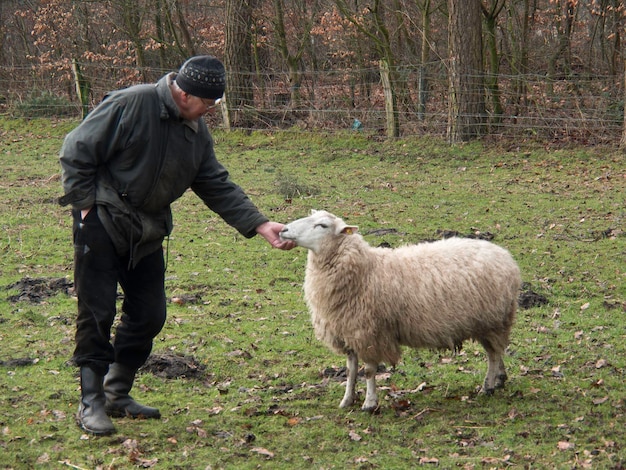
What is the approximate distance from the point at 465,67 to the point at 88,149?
1300 centimetres

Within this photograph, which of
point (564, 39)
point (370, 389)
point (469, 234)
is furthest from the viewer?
point (564, 39)

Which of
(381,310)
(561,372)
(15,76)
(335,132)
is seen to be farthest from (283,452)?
(15,76)

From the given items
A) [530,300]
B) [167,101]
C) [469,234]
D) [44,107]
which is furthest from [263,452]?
[44,107]

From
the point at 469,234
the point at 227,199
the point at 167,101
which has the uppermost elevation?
the point at 167,101

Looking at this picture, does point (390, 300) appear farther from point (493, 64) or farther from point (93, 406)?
point (493, 64)

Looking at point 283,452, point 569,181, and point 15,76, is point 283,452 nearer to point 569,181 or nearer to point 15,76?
point 569,181

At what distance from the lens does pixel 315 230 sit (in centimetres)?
573

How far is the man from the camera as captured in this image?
15.7ft

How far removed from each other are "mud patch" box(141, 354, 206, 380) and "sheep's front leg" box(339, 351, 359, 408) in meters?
1.31

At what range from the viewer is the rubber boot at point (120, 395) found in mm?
5391

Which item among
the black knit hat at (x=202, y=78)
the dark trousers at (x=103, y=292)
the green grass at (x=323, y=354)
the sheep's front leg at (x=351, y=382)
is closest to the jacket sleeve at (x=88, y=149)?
the dark trousers at (x=103, y=292)

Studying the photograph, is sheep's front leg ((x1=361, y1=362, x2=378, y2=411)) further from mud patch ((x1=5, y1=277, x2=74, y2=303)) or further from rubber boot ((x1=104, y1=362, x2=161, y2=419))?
mud patch ((x1=5, y1=277, x2=74, y2=303))

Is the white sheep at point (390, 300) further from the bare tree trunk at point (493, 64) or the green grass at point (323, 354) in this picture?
the bare tree trunk at point (493, 64)

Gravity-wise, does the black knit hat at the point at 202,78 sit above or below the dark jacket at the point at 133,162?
above
